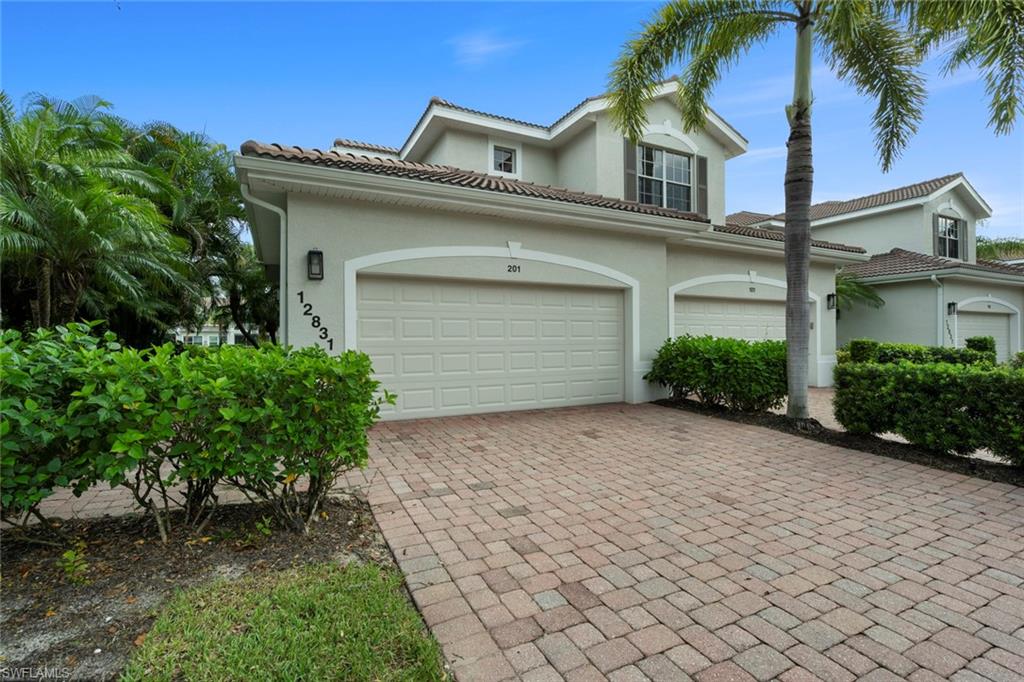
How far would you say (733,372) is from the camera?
7848 mm

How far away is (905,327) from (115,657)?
62.6 ft

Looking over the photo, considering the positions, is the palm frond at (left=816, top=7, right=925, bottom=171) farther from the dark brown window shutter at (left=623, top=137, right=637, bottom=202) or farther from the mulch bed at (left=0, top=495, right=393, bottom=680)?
the mulch bed at (left=0, top=495, right=393, bottom=680)

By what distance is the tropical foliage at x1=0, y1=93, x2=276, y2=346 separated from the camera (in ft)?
25.4

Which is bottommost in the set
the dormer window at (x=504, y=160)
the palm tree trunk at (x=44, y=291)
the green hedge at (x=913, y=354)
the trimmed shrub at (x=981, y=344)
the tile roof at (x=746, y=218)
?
the green hedge at (x=913, y=354)

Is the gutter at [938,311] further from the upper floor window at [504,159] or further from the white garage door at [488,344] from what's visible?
the upper floor window at [504,159]

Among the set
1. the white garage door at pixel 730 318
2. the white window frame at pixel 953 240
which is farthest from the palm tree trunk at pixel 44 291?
the white window frame at pixel 953 240

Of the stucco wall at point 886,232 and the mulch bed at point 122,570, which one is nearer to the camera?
the mulch bed at point 122,570

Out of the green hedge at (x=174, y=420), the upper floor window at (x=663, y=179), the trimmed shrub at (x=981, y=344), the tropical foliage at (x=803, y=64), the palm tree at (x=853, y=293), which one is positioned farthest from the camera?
the palm tree at (x=853, y=293)

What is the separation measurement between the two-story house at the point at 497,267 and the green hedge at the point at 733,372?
940mm

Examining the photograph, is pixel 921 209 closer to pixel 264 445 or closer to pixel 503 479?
pixel 503 479

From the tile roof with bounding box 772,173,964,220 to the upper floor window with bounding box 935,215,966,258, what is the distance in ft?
3.79

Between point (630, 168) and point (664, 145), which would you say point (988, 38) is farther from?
point (664, 145)

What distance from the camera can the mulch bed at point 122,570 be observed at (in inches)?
83.9

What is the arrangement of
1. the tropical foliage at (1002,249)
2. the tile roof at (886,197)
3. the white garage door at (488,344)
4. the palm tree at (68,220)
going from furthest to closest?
the tropical foliage at (1002,249), the tile roof at (886,197), the palm tree at (68,220), the white garage door at (488,344)
